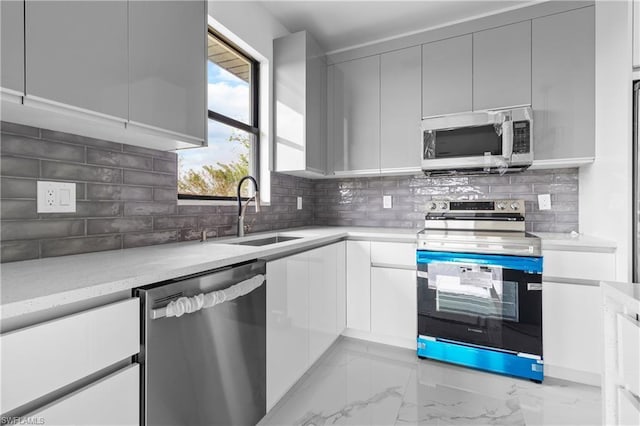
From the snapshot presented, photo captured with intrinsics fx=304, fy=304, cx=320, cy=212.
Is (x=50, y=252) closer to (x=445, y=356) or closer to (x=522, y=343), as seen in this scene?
(x=445, y=356)

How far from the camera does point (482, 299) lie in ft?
6.71

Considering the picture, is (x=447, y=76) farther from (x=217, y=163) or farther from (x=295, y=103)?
(x=217, y=163)

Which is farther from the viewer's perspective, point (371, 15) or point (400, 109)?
point (400, 109)

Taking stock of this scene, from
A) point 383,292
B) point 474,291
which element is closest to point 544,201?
point 474,291

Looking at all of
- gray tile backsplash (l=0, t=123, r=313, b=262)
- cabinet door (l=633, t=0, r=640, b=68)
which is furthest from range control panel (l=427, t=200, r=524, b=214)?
gray tile backsplash (l=0, t=123, r=313, b=262)

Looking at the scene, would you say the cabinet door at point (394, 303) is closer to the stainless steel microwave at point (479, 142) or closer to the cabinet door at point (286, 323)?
the cabinet door at point (286, 323)

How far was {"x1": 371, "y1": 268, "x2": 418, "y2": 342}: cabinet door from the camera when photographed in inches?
89.7

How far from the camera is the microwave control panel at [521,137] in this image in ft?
6.95

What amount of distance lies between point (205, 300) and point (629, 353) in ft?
4.71

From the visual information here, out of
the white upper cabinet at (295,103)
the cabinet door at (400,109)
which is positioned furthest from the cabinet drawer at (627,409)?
the white upper cabinet at (295,103)

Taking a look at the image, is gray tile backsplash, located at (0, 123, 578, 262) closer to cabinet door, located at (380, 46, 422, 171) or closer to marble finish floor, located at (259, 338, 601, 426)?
cabinet door, located at (380, 46, 422, 171)

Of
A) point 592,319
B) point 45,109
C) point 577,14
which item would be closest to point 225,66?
point 45,109

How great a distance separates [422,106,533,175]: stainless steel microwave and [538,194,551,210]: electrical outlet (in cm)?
34

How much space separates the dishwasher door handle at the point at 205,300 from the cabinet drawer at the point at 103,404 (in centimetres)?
17
